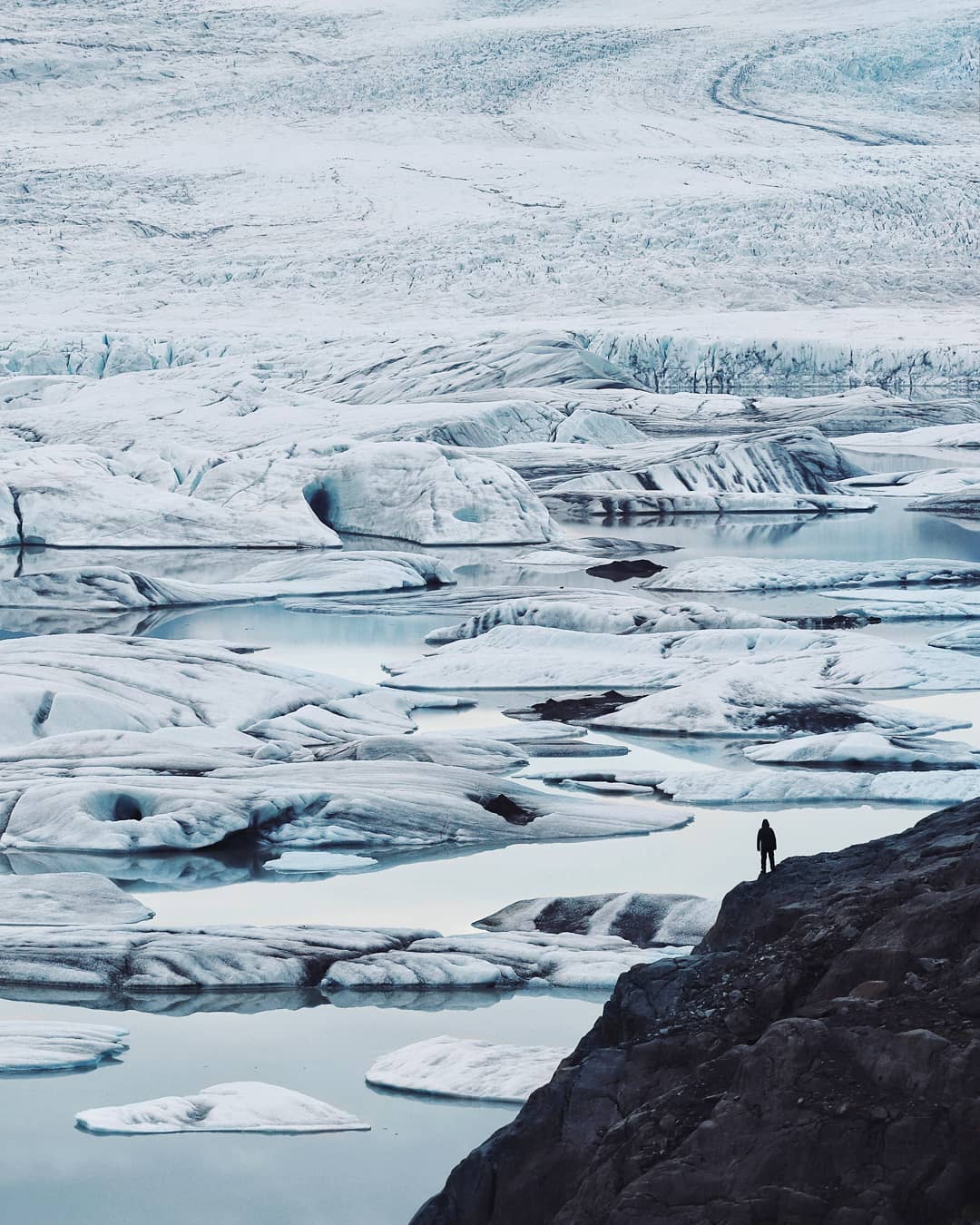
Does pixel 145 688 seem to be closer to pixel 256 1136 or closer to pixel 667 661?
pixel 667 661

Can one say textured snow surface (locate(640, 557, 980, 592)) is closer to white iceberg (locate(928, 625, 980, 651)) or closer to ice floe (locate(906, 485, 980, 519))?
white iceberg (locate(928, 625, 980, 651))

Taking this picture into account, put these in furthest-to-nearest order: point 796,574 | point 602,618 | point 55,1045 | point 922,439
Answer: point 922,439
point 796,574
point 602,618
point 55,1045

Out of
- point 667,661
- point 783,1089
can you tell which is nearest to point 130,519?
point 667,661

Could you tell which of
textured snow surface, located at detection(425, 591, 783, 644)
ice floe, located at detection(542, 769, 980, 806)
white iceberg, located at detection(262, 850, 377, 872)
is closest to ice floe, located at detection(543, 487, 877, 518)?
textured snow surface, located at detection(425, 591, 783, 644)

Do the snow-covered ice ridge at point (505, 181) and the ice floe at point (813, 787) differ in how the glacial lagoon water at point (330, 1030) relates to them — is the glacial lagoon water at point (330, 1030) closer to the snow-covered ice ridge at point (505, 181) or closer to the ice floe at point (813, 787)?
the ice floe at point (813, 787)

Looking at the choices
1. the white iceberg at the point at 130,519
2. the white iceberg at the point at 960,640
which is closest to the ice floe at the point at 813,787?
the white iceberg at the point at 960,640

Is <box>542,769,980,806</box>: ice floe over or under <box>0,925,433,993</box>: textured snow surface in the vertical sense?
under
